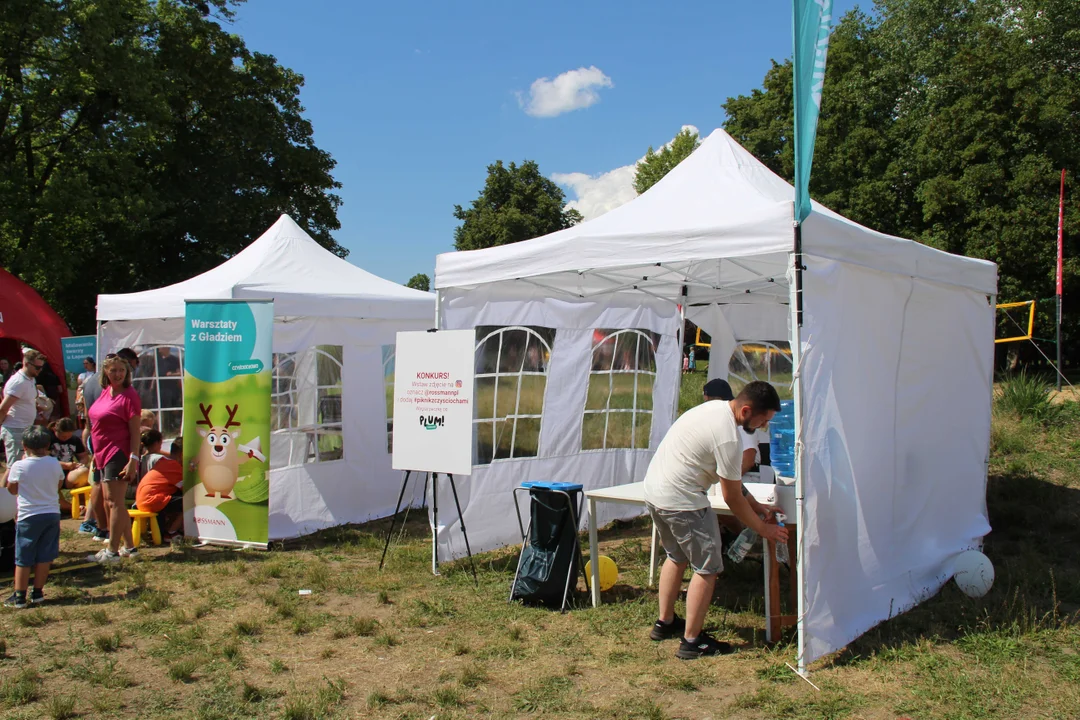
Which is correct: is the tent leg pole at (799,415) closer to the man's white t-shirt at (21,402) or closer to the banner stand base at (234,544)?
the banner stand base at (234,544)

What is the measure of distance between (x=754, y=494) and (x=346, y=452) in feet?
15.1

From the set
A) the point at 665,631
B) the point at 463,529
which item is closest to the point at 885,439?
the point at 665,631

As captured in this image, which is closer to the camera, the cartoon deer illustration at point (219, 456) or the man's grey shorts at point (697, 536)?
the man's grey shorts at point (697, 536)

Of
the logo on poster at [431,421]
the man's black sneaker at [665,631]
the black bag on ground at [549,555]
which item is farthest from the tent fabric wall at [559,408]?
the man's black sneaker at [665,631]

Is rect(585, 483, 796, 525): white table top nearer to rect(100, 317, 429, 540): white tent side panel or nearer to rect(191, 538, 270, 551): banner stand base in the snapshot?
rect(100, 317, 429, 540): white tent side panel

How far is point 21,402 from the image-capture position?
762 centimetres

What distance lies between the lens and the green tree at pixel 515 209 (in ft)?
116

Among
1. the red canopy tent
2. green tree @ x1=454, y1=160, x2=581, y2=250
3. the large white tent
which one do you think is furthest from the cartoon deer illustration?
green tree @ x1=454, y1=160, x2=581, y2=250

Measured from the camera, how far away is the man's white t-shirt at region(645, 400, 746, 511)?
390cm

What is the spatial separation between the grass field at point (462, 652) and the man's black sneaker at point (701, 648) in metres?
0.07

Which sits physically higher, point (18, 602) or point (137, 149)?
point (137, 149)

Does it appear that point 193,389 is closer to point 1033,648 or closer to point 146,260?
point 1033,648

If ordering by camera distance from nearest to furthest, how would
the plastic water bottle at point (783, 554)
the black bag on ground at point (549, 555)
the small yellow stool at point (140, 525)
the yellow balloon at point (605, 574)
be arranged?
1. the plastic water bottle at point (783, 554)
2. the black bag on ground at point (549, 555)
3. the yellow balloon at point (605, 574)
4. the small yellow stool at point (140, 525)

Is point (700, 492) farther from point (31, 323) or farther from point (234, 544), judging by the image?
point (31, 323)
